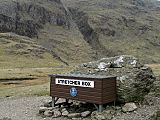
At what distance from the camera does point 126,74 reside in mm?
30000

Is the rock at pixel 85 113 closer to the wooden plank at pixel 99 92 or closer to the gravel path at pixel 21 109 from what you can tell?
the wooden plank at pixel 99 92

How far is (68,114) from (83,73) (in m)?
4.95

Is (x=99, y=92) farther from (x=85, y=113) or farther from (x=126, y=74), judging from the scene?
(x=126, y=74)

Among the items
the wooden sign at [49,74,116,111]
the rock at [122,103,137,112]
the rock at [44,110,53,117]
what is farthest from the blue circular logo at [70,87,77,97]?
the rock at [122,103,137,112]

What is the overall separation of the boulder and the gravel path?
19.7ft

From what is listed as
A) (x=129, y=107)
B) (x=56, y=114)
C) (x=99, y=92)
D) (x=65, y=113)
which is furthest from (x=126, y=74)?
(x=56, y=114)

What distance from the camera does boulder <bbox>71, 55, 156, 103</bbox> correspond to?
29.6 metres

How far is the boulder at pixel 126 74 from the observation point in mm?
29594

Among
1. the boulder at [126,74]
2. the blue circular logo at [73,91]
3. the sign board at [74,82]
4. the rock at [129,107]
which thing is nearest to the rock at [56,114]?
the blue circular logo at [73,91]

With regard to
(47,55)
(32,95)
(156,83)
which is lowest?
(47,55)

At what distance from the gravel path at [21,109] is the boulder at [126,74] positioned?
6017mm

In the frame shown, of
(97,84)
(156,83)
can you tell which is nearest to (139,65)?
(156,83)

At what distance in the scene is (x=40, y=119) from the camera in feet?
94.5

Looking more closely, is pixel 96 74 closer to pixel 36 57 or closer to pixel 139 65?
pixel 139 65
